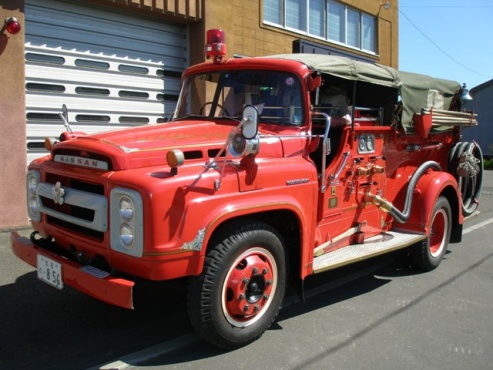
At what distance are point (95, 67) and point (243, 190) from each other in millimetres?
5938

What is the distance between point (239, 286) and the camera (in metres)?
3.61

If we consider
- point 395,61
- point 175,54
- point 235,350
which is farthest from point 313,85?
point 395,61

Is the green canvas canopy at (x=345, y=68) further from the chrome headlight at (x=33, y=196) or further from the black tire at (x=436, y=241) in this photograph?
the chrome headlight at (x=33, y=196)

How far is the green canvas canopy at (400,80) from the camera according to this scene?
185 inches

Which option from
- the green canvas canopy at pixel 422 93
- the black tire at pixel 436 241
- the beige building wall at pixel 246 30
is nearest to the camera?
the green canvas canopy at pixel 422 93

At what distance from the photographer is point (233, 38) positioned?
10.3 m

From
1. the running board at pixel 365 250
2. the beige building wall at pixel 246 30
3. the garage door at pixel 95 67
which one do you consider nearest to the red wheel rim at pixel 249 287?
the running board at pixel 365 250

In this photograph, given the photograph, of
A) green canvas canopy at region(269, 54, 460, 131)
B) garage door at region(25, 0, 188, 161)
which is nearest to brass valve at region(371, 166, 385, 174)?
green canvas canopy at region(269, 54, 460, 131)

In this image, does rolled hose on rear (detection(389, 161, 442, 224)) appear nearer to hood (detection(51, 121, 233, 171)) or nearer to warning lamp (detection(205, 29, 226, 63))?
hood (detection(51, 121, 233, 171))

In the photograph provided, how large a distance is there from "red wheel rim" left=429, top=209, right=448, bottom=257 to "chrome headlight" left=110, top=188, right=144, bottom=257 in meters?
4.25

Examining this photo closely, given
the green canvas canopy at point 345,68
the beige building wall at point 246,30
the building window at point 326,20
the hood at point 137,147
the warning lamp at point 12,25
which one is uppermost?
the building window at point 326,20

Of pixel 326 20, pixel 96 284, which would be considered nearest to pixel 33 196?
pixel 96 284

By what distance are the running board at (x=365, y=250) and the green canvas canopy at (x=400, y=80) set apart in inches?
49.9

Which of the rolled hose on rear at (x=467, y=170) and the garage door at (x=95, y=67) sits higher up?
the garage door at (x=95, y=67)
